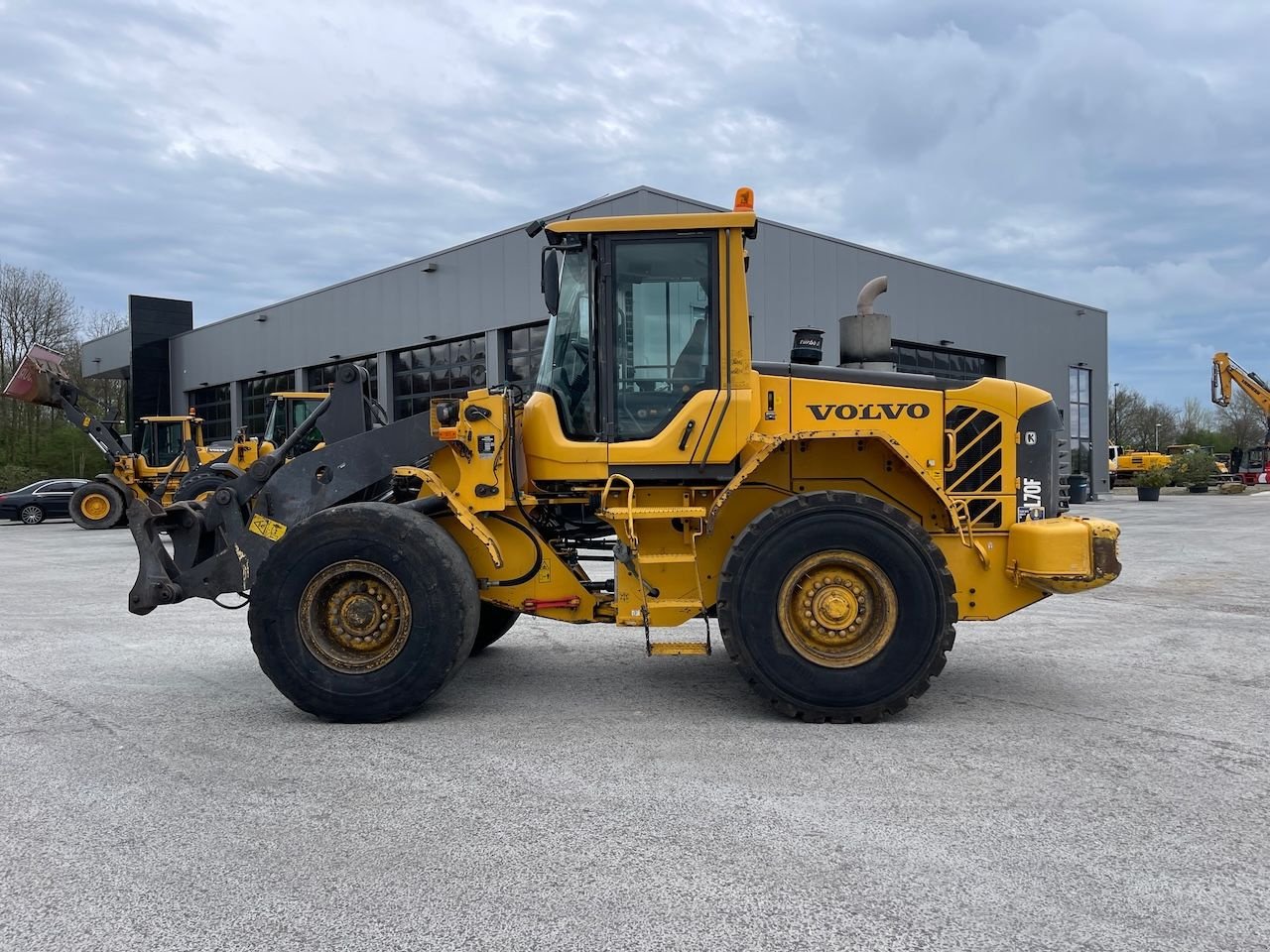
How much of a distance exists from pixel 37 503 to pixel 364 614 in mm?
28135

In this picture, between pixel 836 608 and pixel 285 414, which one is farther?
pixel 285 414

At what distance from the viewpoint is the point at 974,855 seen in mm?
3170

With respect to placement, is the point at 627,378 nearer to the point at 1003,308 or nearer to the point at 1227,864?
the point at 1227,864

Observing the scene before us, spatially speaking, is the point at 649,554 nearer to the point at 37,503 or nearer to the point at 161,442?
the point at 161,442

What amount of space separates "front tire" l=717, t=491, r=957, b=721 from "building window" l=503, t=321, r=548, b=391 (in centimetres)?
1840

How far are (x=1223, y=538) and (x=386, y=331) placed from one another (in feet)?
75.6

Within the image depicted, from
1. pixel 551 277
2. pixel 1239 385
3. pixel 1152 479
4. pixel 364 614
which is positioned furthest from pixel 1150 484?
pixel 364 614

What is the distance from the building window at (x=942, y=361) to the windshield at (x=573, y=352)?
22.6 m

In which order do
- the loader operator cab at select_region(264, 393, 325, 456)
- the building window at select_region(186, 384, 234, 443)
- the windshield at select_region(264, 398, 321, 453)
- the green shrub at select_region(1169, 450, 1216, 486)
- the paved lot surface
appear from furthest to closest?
the green shrub at select_region(1169, 450, 1216, 486) → the building window at select_region(186, 384, 234, 443) → the windshield at select_region(264, 398, 321, 453) → the loader operator cab at select_region(264, 393, 325, 456) → the paved lot surface

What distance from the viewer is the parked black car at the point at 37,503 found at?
26906mm

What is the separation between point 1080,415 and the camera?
34906 mm

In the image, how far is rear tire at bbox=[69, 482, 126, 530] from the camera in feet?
64.2

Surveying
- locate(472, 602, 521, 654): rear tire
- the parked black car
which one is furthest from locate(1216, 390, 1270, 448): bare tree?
locate(472, 602, 521, 654): rear tire

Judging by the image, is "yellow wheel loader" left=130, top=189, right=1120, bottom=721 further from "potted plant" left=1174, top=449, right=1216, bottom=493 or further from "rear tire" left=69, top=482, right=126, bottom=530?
"potted plant" left=1174, top=449, right=1216, bottom=493
